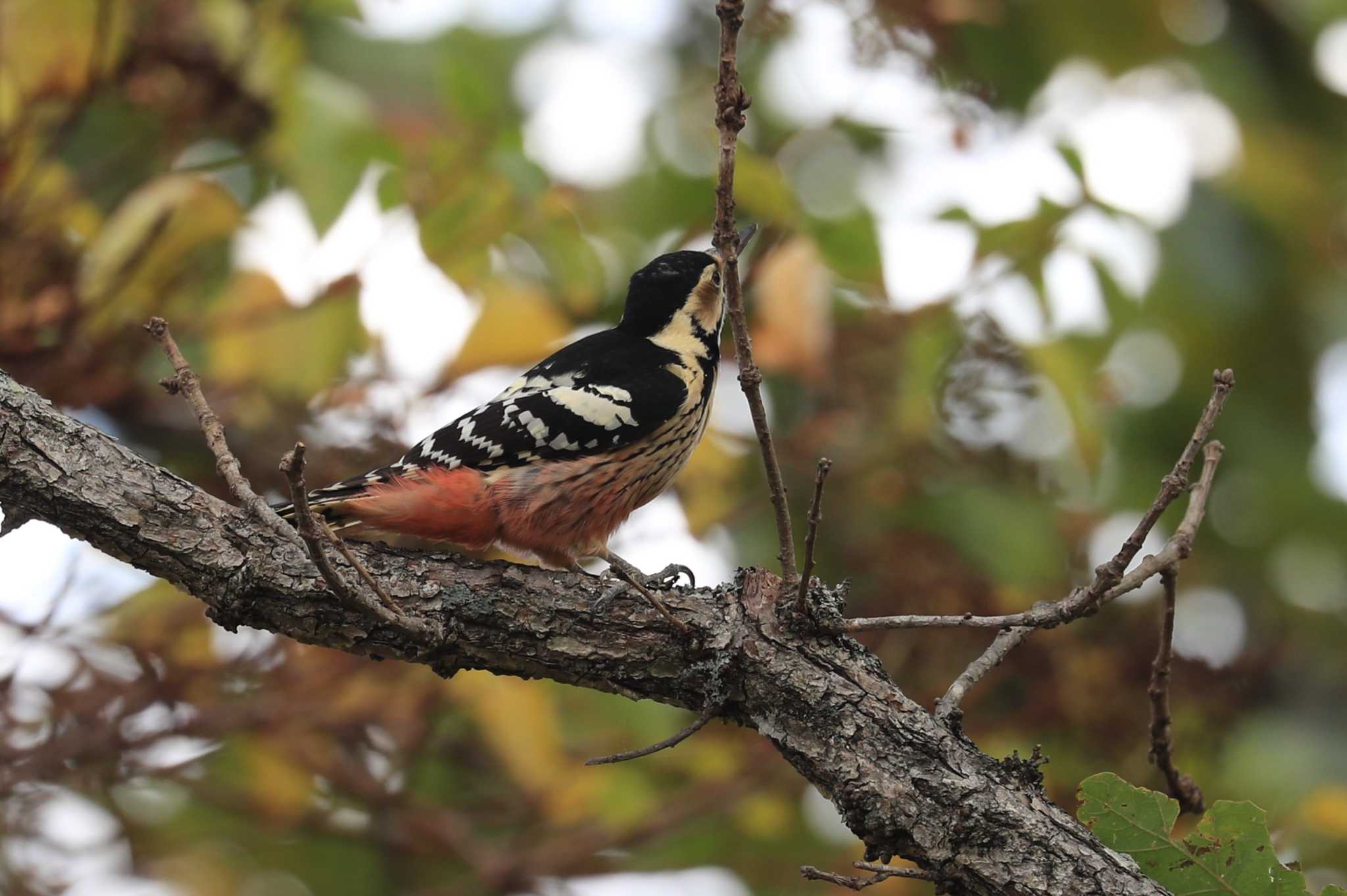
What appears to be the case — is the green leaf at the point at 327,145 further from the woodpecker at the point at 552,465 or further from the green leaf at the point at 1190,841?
the green leaf at the point at 1190,841

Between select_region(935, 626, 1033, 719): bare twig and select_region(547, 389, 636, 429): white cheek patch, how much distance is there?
5.03 feet

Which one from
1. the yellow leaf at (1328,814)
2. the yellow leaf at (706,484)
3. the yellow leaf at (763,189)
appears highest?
the yellow leaf at (763,189)

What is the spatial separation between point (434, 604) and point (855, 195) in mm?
2408

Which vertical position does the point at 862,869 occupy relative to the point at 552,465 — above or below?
below

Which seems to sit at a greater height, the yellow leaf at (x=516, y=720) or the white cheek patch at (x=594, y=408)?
the white cheek patch at (x=594, y=408)

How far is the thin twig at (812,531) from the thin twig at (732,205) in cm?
9

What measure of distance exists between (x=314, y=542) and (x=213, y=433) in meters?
0.50

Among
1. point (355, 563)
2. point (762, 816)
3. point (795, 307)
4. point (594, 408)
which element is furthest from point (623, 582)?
point (762, 816)

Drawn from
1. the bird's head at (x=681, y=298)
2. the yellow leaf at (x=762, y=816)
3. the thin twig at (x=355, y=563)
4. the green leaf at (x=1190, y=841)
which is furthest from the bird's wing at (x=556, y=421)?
the yellow leaf at (x=762, y=816)

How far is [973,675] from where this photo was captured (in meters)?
2.93

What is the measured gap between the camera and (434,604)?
3143mm

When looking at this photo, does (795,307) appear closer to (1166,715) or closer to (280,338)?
(280,338)

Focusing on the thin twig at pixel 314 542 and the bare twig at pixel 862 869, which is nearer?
the thin twig at pixel 314 542

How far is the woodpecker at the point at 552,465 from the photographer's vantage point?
12.7ft
